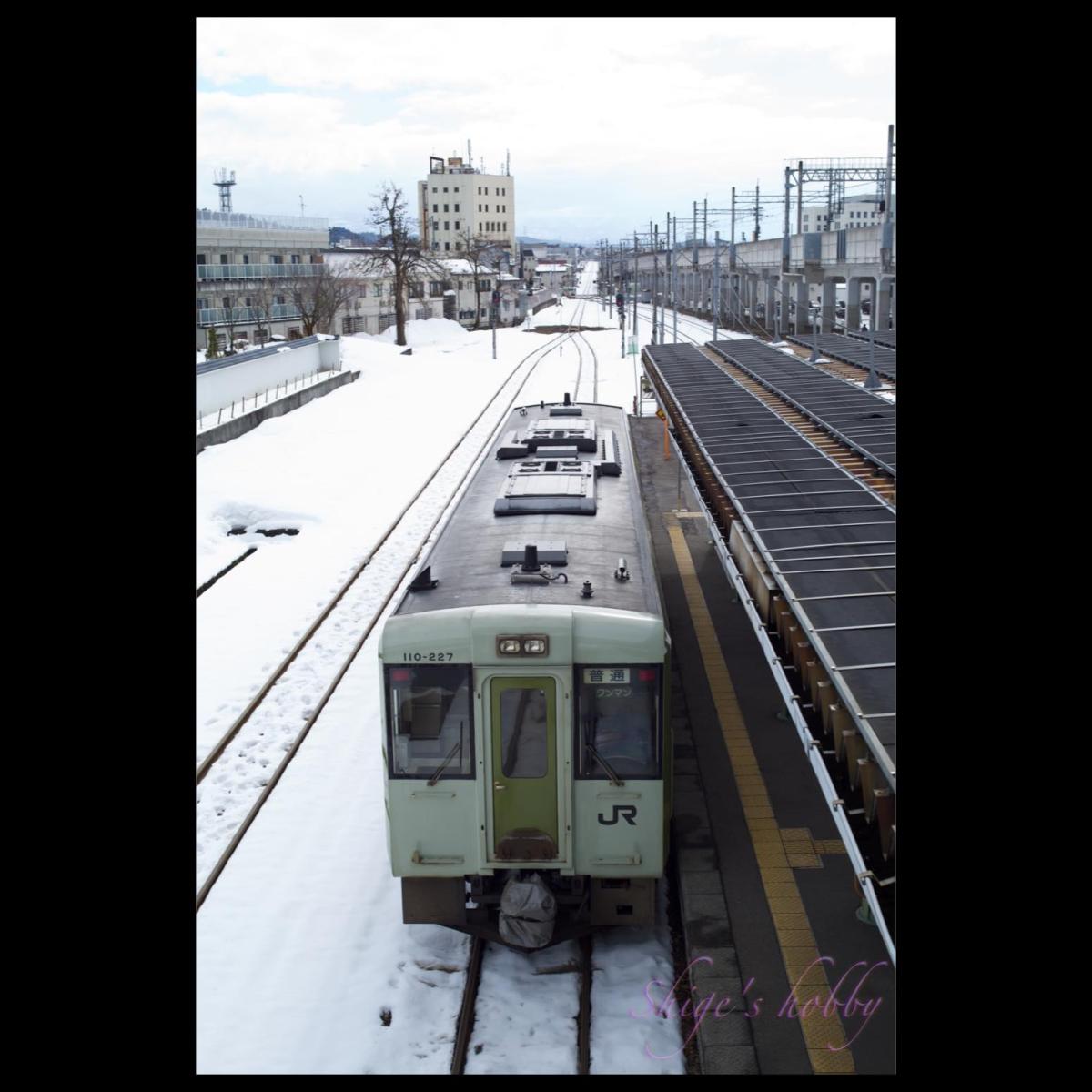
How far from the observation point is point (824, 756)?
25.8 ft

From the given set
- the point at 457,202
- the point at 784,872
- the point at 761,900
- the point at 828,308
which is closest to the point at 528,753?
the point at 761,900

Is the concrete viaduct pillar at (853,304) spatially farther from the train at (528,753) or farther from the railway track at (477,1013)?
the railway track at (477,1013)

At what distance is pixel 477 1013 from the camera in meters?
7.50

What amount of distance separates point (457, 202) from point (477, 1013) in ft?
404

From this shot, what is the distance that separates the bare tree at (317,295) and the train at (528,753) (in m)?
40.5

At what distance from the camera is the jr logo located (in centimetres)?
770

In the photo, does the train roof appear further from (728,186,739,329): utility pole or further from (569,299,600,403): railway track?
(728,186,739,329): utility pole

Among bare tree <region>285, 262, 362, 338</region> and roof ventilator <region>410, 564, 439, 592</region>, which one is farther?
bare tree <region>285, 262, 362, 338</region>

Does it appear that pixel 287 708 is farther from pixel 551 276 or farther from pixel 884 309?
pixel 551 276

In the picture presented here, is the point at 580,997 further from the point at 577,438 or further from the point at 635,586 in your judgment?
the point at 577,438

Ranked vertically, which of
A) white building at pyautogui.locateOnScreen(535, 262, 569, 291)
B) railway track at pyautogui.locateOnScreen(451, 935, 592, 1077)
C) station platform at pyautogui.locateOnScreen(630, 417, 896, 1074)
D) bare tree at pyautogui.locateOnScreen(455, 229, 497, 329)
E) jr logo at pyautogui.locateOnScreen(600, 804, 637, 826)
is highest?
white building at pyautogui.locateOnScreen(535, 262, 569, 291)

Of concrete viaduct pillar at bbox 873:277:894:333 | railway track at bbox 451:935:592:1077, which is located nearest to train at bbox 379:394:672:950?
railway track at bbox 451:935:592:1077

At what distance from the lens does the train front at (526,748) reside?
7.50m

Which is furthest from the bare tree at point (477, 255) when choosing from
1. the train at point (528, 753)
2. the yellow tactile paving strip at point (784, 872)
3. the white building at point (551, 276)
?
the train at point (528, 753)
